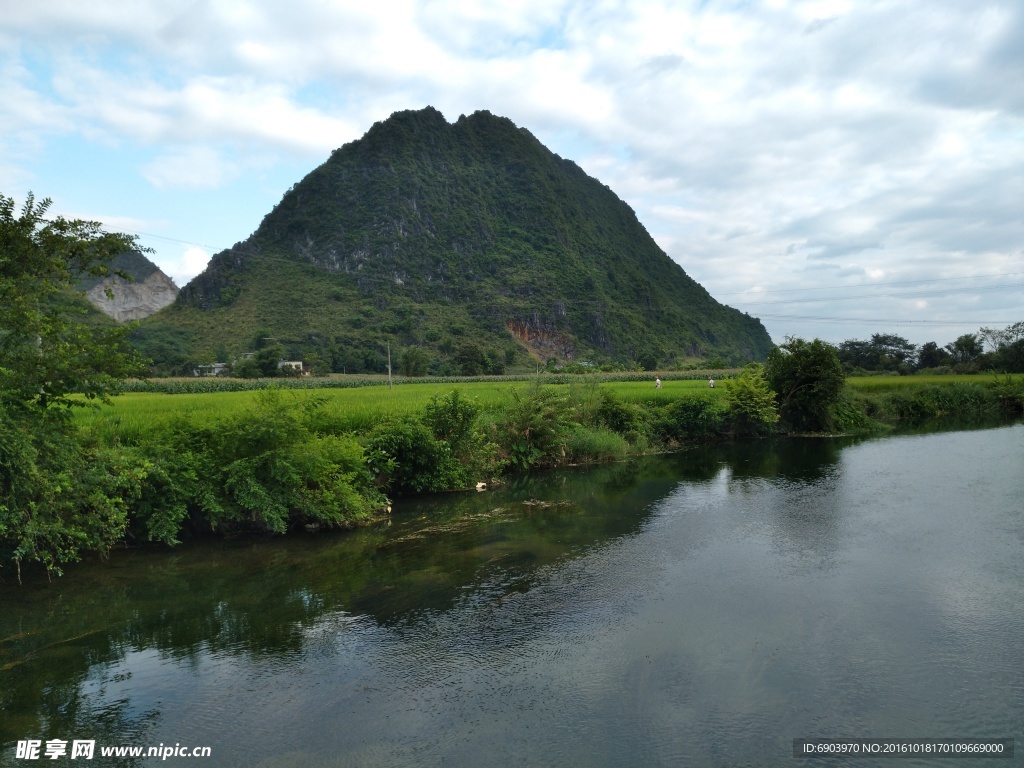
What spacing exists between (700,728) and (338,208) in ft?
387

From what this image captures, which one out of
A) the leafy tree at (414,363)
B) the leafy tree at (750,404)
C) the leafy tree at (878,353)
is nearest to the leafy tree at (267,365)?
the leafy tree at (414,363)

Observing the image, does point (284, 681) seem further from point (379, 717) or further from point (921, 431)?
point (921, 431)

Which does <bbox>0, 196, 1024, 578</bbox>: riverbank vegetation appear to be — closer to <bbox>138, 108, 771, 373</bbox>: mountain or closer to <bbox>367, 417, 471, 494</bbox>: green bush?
<bbox>367, 417, 471, 494</bbox>: green bush

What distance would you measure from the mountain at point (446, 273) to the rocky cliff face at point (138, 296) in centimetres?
3386

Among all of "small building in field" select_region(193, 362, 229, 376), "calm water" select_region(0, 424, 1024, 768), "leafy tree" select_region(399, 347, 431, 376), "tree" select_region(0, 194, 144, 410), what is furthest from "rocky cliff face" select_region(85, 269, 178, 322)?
"calm water" select_region(0, 424, 1024, 768)

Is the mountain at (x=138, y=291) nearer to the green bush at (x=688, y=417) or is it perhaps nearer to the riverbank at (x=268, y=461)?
the green bush at (x=688, y=417)

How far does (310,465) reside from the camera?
13242 mm

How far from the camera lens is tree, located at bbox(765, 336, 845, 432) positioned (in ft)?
101

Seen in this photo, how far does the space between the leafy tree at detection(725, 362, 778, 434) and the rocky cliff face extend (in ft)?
388

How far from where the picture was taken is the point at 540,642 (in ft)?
27.3

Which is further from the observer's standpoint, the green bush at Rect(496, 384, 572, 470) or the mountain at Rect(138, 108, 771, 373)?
the mountain at Rect(138, 108, 771, 373)

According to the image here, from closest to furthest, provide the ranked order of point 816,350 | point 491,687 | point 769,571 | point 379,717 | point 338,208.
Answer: point 379,717 < point 491,687 < point 769,571 < point 816,350 < point 338,208

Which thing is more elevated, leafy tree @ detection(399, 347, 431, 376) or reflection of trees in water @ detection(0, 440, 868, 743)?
leafy tree @ detection(399, 347, 431, 376)

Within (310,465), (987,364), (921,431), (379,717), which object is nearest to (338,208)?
(987,364)
